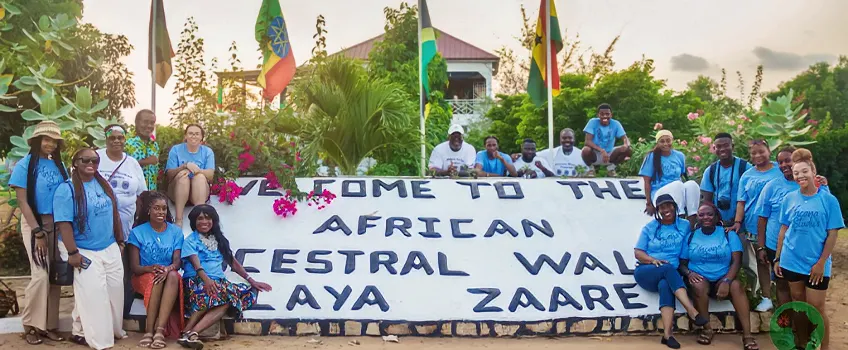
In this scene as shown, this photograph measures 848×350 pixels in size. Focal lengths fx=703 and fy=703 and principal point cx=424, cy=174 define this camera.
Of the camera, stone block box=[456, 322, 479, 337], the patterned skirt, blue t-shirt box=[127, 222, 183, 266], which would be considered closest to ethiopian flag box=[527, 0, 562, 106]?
the camera

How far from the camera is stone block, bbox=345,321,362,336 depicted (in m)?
5.51

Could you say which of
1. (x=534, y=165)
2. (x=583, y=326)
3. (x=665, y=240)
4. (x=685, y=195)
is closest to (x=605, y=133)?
(x=534, y=165)

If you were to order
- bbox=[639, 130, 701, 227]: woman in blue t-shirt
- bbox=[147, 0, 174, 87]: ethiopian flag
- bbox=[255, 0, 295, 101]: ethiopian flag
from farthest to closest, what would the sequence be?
bbox=[255, 0, 295, 101]: ethiopian flag → bbox=[147, 0, 174, 87]: ethiopian flag → bbox=[639, 130, 701, 227]: woman in blue t-shirt

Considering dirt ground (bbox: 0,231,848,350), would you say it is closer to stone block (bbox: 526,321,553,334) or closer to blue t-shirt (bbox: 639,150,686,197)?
stone block (bbox: 526,321,553,334)

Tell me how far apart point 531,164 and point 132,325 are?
5159 mm

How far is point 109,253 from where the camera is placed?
5164 millimetres

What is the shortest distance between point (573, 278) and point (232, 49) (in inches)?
229

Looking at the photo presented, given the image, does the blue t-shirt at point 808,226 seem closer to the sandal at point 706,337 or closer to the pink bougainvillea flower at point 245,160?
the sandal at point 706,337

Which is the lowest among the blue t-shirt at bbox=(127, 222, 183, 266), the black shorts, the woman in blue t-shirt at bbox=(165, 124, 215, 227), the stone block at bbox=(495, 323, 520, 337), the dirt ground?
the dirt ground

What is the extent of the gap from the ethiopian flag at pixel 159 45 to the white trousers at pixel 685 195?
6.06m

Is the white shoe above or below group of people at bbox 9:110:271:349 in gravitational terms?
below

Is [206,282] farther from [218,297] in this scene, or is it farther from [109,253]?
[109,253]

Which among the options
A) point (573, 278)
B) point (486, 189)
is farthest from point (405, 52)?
point (573, 278)

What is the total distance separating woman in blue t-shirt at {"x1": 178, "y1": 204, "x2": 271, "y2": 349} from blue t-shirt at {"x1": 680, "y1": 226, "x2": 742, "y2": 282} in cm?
351
